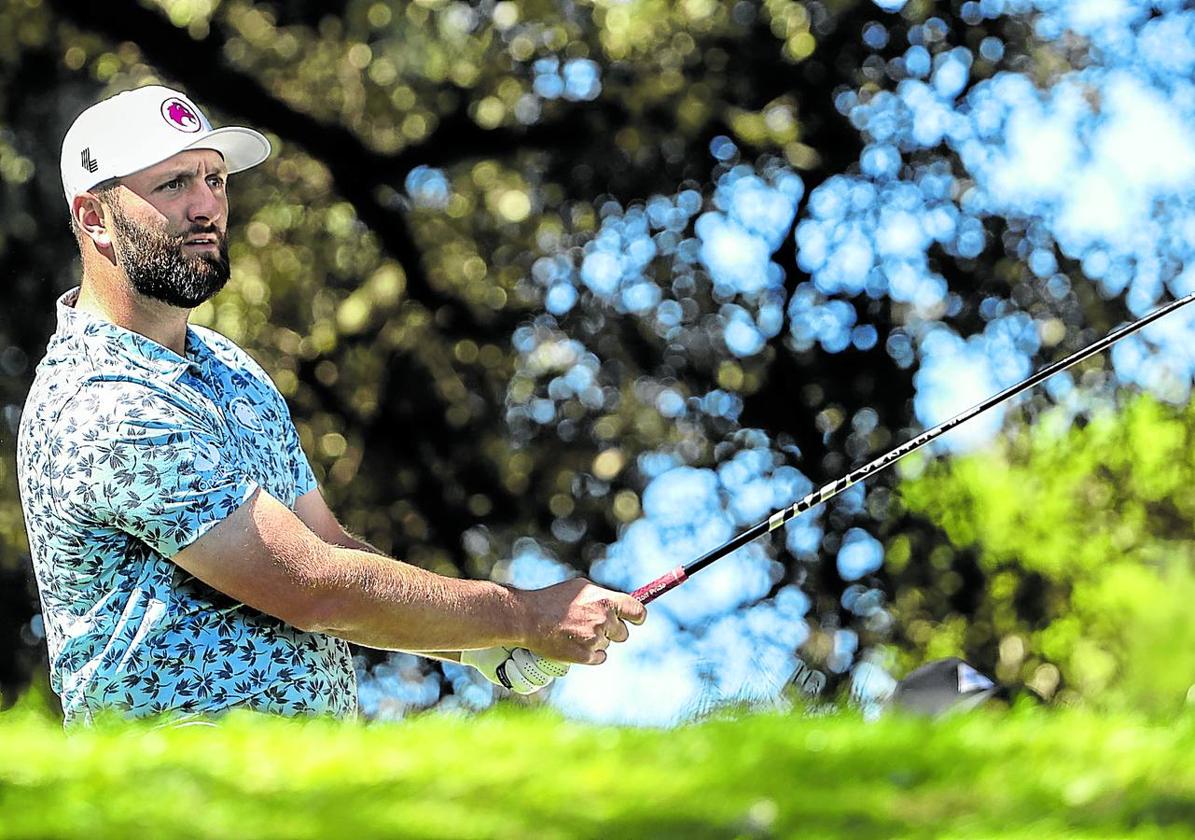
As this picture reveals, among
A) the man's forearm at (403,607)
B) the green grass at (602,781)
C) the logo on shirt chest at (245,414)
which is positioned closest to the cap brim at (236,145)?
the logo on shirt chest at (245,414)

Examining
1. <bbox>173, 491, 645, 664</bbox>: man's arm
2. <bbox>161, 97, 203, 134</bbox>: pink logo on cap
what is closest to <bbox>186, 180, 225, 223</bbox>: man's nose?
<bbox>161, 97, 203, 134</bbox>: pink logo on cap

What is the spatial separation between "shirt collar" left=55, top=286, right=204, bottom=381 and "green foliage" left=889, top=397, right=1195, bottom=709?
747 centimetres

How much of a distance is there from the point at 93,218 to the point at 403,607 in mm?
1165

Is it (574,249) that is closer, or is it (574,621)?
(574,621)

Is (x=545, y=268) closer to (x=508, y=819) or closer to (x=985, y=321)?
(x=985, y=321)

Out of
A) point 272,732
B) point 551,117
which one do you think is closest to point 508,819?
point 272,732

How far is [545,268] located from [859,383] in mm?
2118

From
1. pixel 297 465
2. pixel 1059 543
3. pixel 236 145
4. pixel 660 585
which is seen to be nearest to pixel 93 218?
pixel 236 145

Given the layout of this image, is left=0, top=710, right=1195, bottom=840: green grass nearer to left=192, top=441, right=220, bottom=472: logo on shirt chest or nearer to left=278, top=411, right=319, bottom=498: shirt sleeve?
left=192, top=441, right=220, bottom=472: logo on shirt chest

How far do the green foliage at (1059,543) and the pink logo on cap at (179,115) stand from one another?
7.37m

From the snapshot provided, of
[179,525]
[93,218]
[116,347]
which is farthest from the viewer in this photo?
[93,218]

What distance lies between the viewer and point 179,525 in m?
3.46

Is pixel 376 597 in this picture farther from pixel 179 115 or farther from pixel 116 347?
pixel 179 115

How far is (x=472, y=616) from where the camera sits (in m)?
3.71
